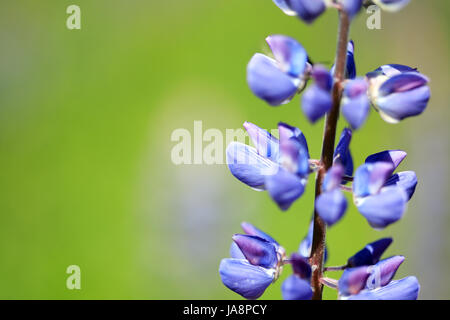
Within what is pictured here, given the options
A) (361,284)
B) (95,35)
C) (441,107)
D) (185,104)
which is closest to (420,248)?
(441,107)

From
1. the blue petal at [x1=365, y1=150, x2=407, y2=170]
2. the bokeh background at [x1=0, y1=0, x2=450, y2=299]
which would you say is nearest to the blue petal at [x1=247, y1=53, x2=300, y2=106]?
the blue petal at [x1=365, y1=150, x2=407, y2=170]

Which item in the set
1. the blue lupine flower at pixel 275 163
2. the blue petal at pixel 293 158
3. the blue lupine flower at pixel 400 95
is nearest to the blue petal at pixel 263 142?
the blue lupine flower at pixel 275 163

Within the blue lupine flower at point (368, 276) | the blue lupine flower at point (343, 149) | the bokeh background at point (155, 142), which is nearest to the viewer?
the blue lupine flower at point (368, 276)

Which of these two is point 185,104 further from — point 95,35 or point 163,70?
point 95,35

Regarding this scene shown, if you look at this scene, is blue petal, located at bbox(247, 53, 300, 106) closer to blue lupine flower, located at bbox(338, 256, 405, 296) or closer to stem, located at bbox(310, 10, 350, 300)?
stem, located at bbox(310, 10, 350, 300)

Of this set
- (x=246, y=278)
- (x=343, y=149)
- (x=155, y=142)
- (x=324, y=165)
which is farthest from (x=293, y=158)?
(x=155, y=142)

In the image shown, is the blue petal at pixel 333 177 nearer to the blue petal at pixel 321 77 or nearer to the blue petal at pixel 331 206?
the blue petal at pixel 331 206

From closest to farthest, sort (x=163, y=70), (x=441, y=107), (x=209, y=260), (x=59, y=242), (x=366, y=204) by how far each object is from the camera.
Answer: (x=366, y=204) → (x=209, y=260) → (x=59, y=242) → (x=441, y=107) → (x=163, y=70)
